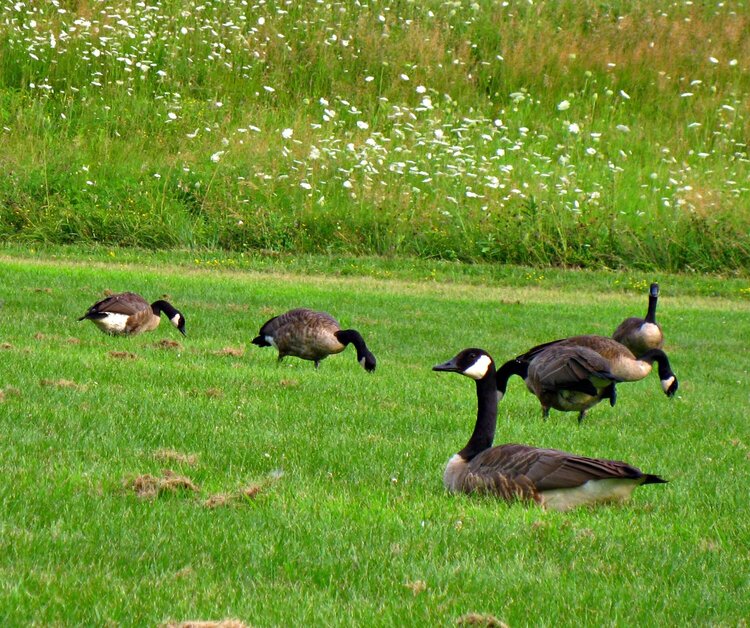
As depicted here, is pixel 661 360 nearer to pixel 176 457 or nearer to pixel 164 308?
pixel 164 308

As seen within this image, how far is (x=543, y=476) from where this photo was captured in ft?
A: 20.5

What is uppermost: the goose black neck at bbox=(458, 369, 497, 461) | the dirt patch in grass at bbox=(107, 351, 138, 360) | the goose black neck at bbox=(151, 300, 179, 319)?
the goose black neck at bbox=(458, 369, 497, 461)

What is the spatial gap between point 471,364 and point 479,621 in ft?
9.47

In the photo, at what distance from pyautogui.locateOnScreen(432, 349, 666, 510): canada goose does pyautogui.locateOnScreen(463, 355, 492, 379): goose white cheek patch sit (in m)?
0.28

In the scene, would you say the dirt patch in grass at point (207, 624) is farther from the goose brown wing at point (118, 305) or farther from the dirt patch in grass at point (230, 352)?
the goose brown wing at point (118, 305)

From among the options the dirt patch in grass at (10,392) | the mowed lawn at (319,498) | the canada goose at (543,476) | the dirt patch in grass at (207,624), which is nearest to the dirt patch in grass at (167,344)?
the mowed lawn at (319,498)

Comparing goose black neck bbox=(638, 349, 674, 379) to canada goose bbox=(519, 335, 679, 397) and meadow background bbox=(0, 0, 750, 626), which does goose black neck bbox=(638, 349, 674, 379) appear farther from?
meadow background bbox=(0, 0, 750, 626)

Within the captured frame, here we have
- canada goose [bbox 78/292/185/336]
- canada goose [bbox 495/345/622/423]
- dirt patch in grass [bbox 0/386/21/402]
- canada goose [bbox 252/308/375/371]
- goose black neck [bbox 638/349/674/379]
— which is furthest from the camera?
canada goose [bbox 78/292/185/336]

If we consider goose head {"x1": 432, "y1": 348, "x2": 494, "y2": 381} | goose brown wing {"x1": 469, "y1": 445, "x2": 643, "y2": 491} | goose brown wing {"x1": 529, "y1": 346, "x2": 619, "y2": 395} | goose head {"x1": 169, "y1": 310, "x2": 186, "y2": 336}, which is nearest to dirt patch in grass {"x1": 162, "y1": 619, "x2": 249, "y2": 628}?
goose brown wing {"x1": 469, "y1": 445, "x2": 643, "y2": 491}

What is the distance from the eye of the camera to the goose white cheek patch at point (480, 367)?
277 inches

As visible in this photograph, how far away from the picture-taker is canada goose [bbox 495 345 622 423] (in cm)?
916

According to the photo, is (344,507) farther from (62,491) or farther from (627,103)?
(627,103)

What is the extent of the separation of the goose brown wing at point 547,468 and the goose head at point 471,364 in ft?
2.07

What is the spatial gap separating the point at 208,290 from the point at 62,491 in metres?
11.5
